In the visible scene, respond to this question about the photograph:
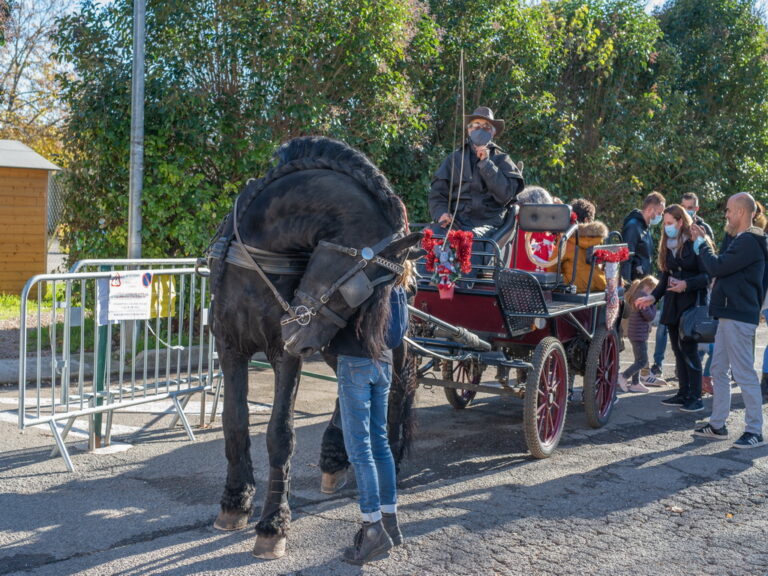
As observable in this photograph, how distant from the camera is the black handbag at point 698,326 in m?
7.57

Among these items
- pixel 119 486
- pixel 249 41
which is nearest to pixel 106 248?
pixel 249 41

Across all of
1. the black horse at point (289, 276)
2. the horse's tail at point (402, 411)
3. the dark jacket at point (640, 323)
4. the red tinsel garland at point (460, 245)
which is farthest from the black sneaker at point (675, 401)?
the black horse at point (289, 276)

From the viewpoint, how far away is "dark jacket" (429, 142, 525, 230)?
273 inches

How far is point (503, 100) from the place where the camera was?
45.1 feet

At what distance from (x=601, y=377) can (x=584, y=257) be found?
1060mm

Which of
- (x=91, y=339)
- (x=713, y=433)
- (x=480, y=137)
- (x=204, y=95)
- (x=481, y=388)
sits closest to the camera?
(x=481, y=388)

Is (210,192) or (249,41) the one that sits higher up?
(249,41)

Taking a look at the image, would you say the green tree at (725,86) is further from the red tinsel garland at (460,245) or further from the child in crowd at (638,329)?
the red tinsel garland at (460,245)

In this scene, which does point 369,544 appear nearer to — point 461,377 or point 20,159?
point 461,377

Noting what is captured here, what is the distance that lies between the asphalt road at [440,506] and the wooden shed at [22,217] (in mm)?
9194

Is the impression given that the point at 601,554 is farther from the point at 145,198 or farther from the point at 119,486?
the point at 145,198

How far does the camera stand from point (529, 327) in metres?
6.44

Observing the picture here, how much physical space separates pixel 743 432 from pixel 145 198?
7004 mm

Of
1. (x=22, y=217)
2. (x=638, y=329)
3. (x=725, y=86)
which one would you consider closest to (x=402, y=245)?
(x=638, y=329)
